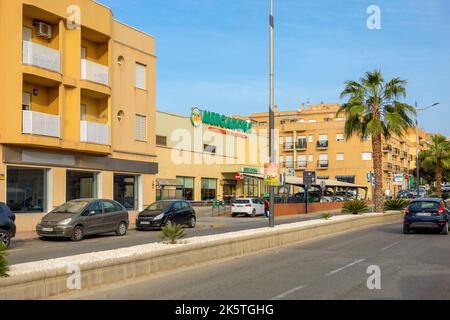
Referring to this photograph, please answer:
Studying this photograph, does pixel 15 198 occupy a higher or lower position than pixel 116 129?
lower

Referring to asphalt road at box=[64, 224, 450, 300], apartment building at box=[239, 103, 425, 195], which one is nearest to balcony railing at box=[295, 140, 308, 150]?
apartment building at box=[239, 103, 425, 195]

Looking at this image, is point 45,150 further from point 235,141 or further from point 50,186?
point 235,141

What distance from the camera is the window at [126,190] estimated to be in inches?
1206

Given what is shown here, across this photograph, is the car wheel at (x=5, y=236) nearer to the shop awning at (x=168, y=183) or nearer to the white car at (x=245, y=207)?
the white car at (x=245, y=207)

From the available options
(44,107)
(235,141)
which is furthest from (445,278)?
(235,141)

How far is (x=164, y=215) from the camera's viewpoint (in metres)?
25.9

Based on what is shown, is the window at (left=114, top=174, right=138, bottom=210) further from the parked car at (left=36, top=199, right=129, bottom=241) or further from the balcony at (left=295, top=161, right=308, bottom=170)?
the balcony at (left=295, top=161, right=308, bottom=170)

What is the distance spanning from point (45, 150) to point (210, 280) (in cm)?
1680

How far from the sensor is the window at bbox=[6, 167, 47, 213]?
2370cm

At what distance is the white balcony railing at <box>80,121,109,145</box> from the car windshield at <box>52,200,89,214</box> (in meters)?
6.41

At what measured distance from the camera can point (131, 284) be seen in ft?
32.7

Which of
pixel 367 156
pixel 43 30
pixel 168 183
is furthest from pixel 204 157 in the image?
pixel 367 156

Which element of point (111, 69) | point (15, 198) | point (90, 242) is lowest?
point (90, 242)

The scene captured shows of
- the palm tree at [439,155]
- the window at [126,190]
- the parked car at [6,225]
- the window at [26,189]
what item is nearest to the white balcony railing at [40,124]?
the window at [26,189]
